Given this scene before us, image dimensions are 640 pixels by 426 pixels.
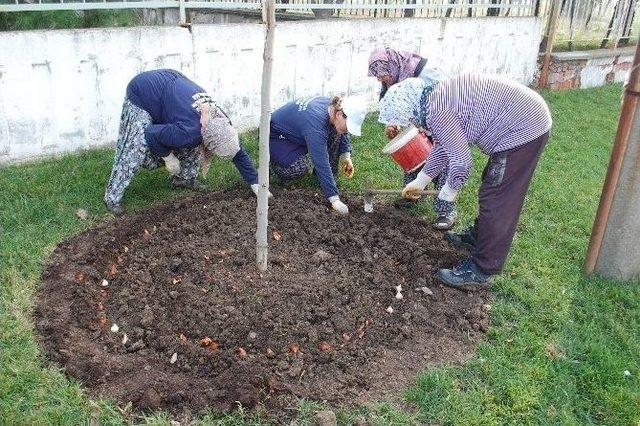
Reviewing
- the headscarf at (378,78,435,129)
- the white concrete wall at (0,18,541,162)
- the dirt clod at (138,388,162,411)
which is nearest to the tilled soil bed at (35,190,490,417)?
the dirt clod at (138,388,162,411)

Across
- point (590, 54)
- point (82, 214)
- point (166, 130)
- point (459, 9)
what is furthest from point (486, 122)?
point (590, 54)

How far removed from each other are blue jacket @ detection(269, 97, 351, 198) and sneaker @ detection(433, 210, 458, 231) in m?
0.84

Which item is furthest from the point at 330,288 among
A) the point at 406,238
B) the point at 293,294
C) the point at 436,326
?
the point at 406,238

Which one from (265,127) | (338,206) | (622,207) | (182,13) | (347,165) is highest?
(182,13)

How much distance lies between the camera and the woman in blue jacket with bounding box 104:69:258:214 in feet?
13.7

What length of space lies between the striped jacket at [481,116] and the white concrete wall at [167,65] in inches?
123

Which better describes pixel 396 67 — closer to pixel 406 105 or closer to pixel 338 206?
pixel 338 206

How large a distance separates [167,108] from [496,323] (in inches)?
108

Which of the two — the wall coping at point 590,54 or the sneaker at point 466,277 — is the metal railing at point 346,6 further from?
the sneaker at point 466,277

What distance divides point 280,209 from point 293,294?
1.22 m

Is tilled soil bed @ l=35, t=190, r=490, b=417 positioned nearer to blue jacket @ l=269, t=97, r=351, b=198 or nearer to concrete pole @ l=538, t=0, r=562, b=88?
blue jacket @ l=269, t=97, r=351, b=198

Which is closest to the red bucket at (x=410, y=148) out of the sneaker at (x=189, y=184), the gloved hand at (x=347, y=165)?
the gloved hand at (x=347, y=165)

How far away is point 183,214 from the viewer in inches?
180

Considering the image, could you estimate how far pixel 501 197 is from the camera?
366cm
